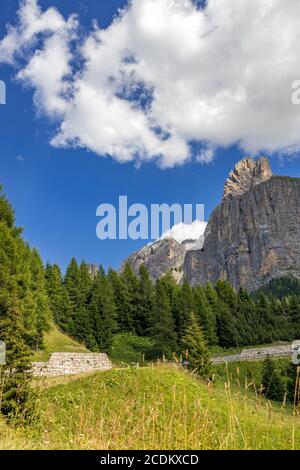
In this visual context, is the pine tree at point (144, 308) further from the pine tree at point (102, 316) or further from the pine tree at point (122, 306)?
the pine tree at point (102, 316)

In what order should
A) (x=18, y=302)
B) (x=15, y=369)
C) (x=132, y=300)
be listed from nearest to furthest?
1. (x=15, y=369)
2. (x=18, y=302)
3. (x=132, y=300)

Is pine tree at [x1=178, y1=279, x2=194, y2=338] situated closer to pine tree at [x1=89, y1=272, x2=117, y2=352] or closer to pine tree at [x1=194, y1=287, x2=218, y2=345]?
pine tree at [x1=194, y1=287, x2=218, y2=345]

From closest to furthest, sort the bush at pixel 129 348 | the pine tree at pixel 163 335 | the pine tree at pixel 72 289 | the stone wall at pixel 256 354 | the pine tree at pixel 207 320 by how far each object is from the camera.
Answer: the pine tree at pixel 163 335 < the bush at pixel 129 348 < the stone wall at pixel 256 354 < the pine tree at pixel 72 289 < the pine tree at pixel 207 320

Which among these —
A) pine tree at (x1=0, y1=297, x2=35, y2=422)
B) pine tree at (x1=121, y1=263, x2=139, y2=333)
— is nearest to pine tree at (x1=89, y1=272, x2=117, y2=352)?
pine tree at (x1=121, y1=263, x2=139, y2=333)

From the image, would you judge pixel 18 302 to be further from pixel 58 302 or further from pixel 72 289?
pixel 72 289

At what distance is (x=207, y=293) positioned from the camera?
211 ft

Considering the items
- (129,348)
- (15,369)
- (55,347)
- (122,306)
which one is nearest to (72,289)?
(122,306)

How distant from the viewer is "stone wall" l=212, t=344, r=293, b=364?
151 feet

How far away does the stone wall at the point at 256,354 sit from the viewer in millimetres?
46031

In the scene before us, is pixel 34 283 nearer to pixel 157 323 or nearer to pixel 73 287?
pixel 157 323

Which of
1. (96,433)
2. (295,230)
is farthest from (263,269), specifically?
(96,433)

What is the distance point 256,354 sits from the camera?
4647 centimetres

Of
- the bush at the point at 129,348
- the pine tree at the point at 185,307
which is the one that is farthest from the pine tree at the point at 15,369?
the pine tree at the point at 185,307
